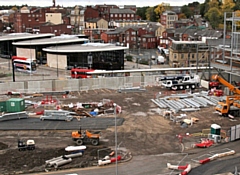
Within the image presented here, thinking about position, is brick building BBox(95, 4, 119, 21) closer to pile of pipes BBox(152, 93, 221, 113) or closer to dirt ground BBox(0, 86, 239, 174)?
pile of pipes BBox(152, 93, 221, 113)

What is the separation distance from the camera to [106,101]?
19344 millimetres

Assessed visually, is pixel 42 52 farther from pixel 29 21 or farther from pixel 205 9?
pixel 205 9

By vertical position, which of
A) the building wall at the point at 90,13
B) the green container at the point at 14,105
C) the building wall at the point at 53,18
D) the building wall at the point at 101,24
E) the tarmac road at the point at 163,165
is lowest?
the tarmac road at the point at 163,165

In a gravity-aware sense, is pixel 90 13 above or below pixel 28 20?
above

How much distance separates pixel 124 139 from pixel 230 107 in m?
5.94

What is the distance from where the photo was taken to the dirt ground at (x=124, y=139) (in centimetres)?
1138

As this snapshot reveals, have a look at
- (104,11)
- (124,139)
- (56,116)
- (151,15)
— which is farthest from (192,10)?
(124,139)

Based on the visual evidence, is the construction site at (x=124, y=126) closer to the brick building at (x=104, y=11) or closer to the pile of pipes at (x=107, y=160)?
the pile of pipes at (x=107, y=160)

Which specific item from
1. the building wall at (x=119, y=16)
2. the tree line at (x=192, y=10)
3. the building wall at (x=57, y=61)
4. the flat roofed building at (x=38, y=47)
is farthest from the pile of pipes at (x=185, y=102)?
the building wall at (x=119, y=16)

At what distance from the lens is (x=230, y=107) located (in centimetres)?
1683

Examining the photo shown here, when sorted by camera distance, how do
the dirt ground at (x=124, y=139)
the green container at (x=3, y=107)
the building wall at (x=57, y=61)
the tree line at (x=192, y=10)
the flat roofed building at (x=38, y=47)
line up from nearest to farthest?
the dirt ground at (x=124, y=139)
the green container at (x=3, y=107)
the building wall at (x=57, y=61)
the flat roofed building at (x=38, y=47)
the tree line at (x=192, y=10)

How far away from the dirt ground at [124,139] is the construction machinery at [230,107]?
387 millimetres

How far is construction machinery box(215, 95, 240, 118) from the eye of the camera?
16.6 m

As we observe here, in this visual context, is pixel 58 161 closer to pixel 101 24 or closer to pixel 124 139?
pixel 124 139
